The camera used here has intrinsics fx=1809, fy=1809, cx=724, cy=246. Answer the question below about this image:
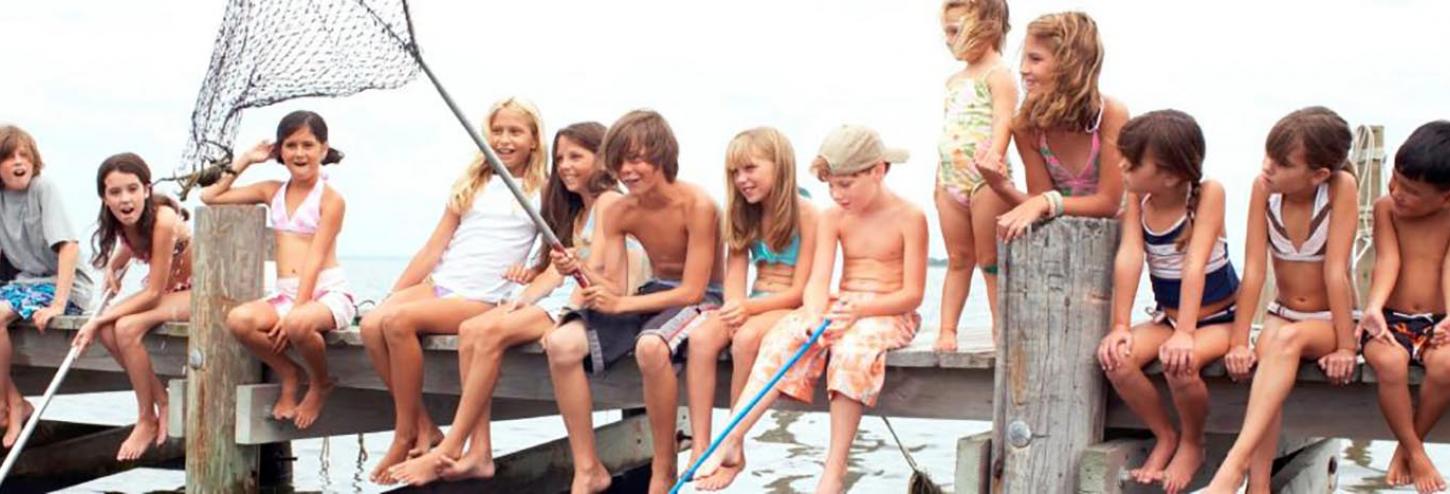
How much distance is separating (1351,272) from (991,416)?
3.68ft

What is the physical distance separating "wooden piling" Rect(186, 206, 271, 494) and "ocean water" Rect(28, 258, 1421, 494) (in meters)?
4.16

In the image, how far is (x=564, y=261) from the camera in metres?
5.76

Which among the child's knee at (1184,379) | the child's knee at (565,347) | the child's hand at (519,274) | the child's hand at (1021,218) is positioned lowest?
the child's knee at (565,347)

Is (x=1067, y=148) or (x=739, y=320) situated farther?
(x=739, y=320)

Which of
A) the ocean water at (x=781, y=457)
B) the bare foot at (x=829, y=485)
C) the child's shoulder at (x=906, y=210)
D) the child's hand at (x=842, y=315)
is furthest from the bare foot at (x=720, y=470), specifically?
the ocean water at (x=781, y=457)

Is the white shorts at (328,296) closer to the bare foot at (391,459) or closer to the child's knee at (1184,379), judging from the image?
the bare foot at (391,459)

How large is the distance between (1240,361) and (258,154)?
3.79 m

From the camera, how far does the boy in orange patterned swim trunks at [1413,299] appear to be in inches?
181

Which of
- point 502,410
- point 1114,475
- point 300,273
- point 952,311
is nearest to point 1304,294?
point 1114,475

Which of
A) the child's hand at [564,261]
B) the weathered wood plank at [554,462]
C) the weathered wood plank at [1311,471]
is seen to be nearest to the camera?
the child's hand at [564,261]

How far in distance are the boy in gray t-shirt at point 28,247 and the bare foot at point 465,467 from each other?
257 centimetres

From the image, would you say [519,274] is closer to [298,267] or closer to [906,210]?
[298,267]

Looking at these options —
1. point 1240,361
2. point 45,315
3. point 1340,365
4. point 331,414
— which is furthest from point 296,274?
point 1340,365

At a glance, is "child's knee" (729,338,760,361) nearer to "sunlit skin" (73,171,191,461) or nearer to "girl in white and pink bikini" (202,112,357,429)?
"girl in white and pink bikini" (202,112,357,429)
